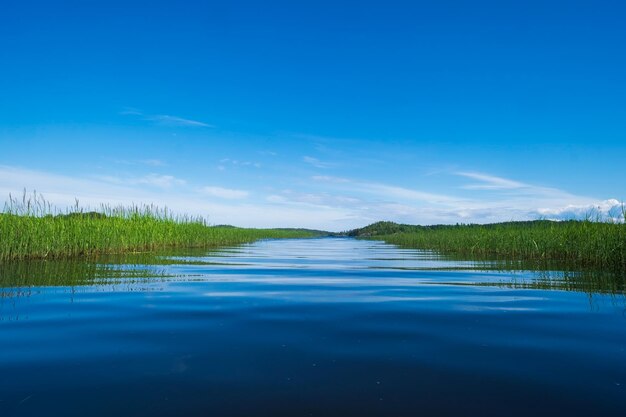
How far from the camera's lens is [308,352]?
12.1ft

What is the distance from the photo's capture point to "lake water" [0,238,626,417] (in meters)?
2.63

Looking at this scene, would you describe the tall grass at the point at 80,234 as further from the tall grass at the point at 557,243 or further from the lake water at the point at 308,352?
the tall grass at the point at 557,243

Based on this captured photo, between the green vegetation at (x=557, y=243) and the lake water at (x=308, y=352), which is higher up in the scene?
the green vegetation at (x=557, y=243)

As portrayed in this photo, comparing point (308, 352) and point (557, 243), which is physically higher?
point (557, 243)

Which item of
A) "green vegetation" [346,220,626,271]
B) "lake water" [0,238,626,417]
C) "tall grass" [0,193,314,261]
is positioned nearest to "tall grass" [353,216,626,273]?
"green vegetation" [346,220,626,271]

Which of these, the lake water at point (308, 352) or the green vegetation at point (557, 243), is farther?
the green vegetation at point (557, 243)

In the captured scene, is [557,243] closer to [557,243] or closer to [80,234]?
[557,243]

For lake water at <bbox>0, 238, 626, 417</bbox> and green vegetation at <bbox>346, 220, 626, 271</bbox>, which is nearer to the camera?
lake water at <bbox>0, 238, 626, 417</bbox>

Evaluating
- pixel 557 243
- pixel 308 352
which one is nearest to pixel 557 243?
pixel 557 243

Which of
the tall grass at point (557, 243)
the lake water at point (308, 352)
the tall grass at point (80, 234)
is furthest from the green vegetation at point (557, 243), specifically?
→ the tall grass at point (80, 234)

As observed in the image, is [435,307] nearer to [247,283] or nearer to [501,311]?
[501,311]

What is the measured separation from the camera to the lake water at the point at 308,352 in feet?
8.64

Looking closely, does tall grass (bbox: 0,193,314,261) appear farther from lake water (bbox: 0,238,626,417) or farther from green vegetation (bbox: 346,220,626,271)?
green vegetation (bbox: 346,220,626,271)

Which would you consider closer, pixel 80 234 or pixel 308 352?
pixel 308 352
